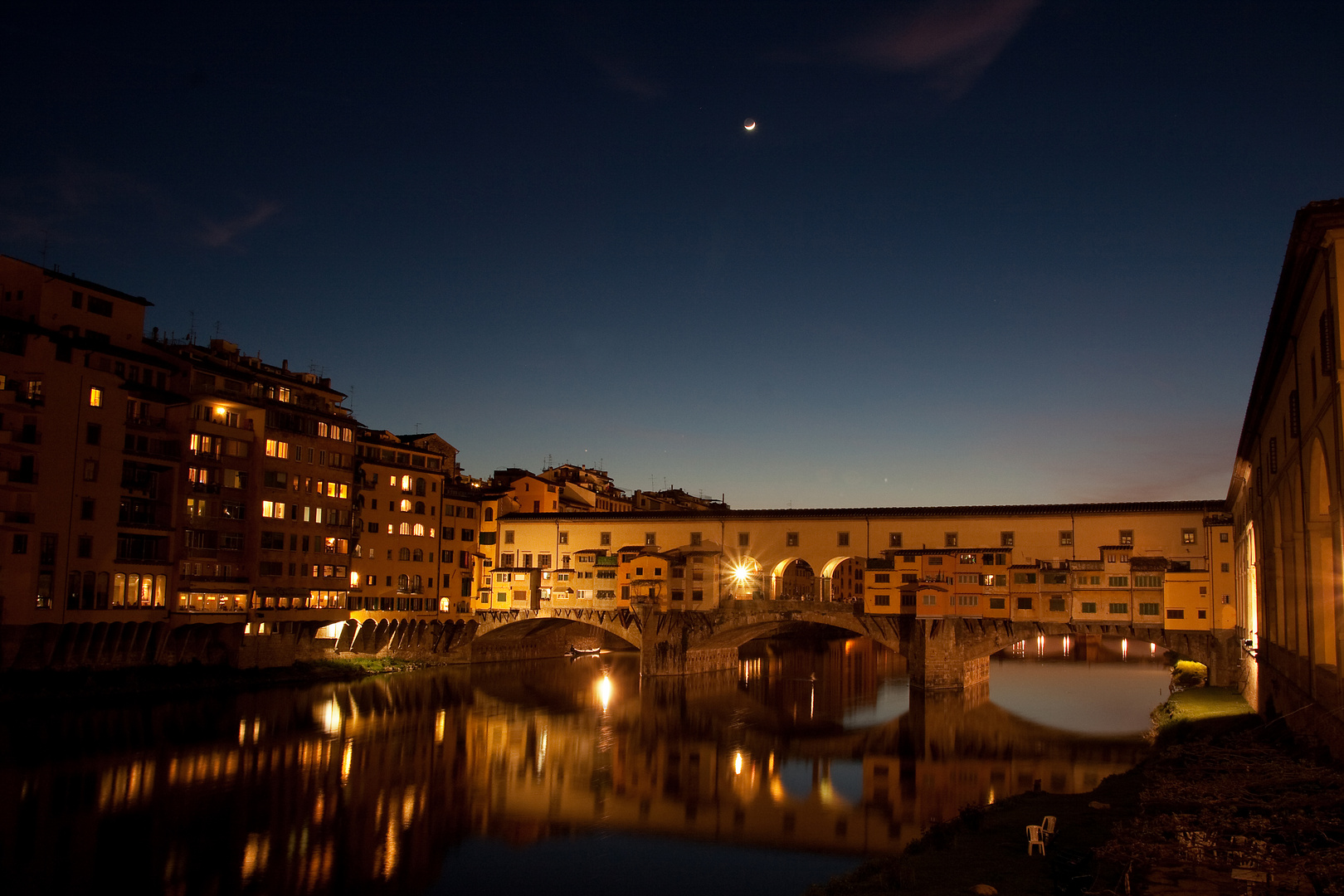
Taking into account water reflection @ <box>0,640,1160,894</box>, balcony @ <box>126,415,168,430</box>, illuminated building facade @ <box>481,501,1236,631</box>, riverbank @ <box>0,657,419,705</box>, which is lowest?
water reflection @ <box>0,640,1160,894</box>

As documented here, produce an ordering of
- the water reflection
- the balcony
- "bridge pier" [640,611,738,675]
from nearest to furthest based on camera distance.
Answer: the water reflection
the balcony
"bridge pier" [640,611,738,675]

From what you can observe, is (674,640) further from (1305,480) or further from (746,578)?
(1305,480)

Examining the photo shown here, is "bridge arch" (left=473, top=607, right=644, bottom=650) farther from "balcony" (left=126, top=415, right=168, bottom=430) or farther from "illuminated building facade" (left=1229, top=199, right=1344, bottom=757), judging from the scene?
"illuminated building facade" (left=1229, top=199, right=1344, bottom=757)

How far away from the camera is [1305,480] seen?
1691 cm

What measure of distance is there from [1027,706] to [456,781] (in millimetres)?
29745

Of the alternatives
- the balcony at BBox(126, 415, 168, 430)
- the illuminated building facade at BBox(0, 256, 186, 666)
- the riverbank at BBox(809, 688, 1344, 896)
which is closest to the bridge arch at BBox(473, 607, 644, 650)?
the illuminated building facade at BBox(0, 256, 186, 666)

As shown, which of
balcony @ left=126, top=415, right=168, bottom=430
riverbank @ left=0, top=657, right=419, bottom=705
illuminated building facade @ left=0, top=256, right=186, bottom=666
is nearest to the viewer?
riverbank @ left=0, top=657, right=419, bottom=705

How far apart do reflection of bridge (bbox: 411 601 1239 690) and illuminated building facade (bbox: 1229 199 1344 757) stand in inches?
917

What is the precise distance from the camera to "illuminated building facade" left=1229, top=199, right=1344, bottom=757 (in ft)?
44.9

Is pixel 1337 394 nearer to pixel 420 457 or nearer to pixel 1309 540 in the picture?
pixel 1309 540

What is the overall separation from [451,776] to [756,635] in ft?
115

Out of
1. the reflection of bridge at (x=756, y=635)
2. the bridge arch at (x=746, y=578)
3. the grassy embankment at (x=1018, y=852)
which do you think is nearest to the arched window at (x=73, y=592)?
the reflection of bridge at (x=756, y=635)

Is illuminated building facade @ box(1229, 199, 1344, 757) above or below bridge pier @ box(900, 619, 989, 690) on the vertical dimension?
above

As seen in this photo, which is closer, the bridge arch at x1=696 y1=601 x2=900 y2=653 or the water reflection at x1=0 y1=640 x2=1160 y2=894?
the water reflection at x1=0 y1=640 x2=1160 y2=894
